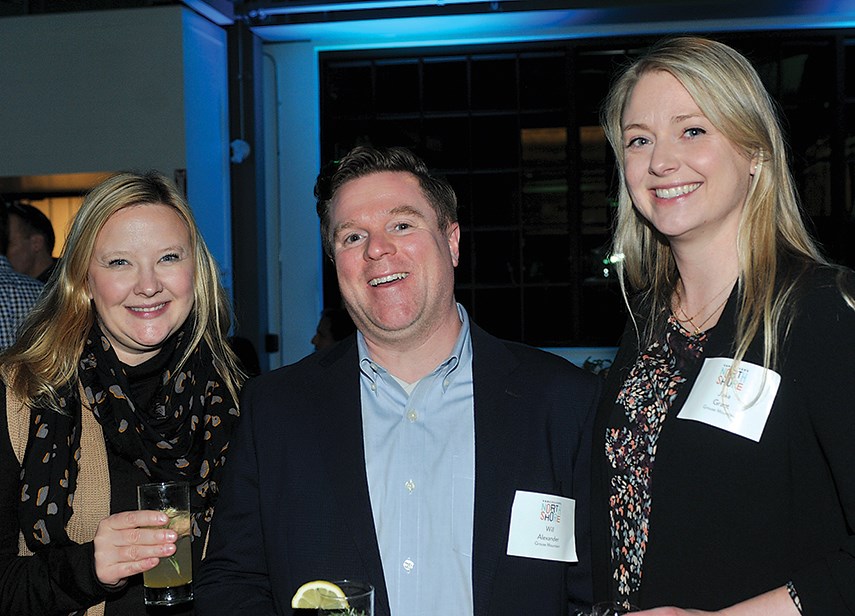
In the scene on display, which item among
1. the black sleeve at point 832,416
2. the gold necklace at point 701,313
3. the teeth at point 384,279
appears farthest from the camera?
the teeth at point 384,279

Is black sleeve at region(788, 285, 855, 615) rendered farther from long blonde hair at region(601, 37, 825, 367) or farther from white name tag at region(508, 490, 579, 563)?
white name tag at region(508, 490, 579, 563)

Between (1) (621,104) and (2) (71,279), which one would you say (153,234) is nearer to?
(2) (71,279)

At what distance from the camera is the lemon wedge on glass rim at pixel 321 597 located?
4.53 ft


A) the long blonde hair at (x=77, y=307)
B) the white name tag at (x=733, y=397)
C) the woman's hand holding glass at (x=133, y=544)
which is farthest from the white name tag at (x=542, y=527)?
the long blonde hair at (x=77, y=307)

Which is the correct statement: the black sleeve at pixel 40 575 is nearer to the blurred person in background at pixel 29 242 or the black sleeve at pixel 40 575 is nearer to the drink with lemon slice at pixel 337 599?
the drink with lemon slice at pixel 337 599

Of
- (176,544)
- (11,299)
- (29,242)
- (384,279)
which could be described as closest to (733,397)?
(384,279)

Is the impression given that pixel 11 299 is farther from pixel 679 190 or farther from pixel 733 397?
pixel 733 397

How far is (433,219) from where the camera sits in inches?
89.7

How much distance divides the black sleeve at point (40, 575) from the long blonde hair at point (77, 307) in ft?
0.72

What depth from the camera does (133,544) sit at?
1.97 m

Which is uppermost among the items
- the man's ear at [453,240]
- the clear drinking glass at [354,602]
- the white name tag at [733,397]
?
the man's ear at [453,240]

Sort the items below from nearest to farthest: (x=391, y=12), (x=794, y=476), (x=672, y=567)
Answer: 1. (x=794, y=476)
2. (x=672, y=567)
3. (x=391, y=12)

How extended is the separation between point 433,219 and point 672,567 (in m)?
1.00

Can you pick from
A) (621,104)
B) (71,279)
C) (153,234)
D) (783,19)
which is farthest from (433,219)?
(783,19)
